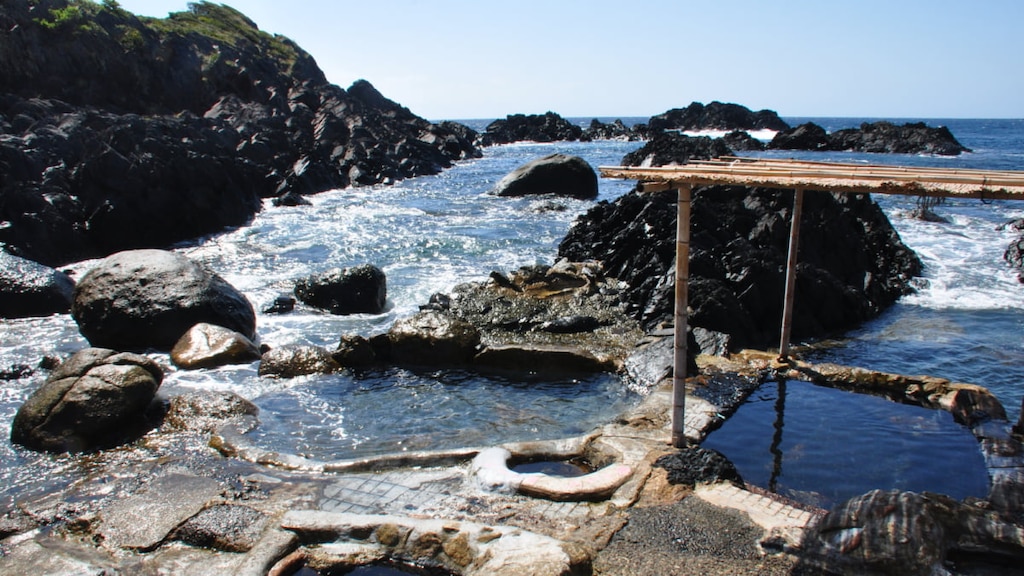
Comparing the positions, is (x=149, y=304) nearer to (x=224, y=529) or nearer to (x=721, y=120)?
(x=224, y=529)

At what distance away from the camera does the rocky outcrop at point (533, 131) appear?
86188 mm

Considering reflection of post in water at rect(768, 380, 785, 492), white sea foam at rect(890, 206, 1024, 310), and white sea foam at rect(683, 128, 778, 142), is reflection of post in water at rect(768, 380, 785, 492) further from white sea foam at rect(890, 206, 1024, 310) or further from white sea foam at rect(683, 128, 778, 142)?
white sea foam at rect(683, 128, 778, 142)

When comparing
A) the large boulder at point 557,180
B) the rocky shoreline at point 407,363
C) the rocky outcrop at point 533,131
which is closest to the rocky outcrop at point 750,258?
the rocky shoreline at point 407,363

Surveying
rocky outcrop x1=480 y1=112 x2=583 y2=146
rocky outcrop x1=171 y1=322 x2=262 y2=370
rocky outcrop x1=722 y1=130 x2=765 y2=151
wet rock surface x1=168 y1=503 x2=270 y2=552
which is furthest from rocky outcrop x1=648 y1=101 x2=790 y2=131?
wet rock surface x1=168 y1=503 x2=270 y2=552

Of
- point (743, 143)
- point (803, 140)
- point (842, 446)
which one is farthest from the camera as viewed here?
point (743, 143)

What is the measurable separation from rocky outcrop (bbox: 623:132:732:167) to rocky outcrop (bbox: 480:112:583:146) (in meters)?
38.0

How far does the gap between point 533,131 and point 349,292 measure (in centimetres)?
7656

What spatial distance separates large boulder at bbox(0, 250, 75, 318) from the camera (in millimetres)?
14781

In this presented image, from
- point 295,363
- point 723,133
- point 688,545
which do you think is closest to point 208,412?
point 295,363

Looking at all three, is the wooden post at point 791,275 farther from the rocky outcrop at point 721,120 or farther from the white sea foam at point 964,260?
the rocky outcrop at point 721,120

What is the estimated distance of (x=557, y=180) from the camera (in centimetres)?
3425

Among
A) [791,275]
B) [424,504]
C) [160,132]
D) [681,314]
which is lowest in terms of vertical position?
[424,504]

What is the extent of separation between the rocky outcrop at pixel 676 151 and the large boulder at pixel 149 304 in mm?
31314

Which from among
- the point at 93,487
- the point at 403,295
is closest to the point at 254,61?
the point at 403,295
